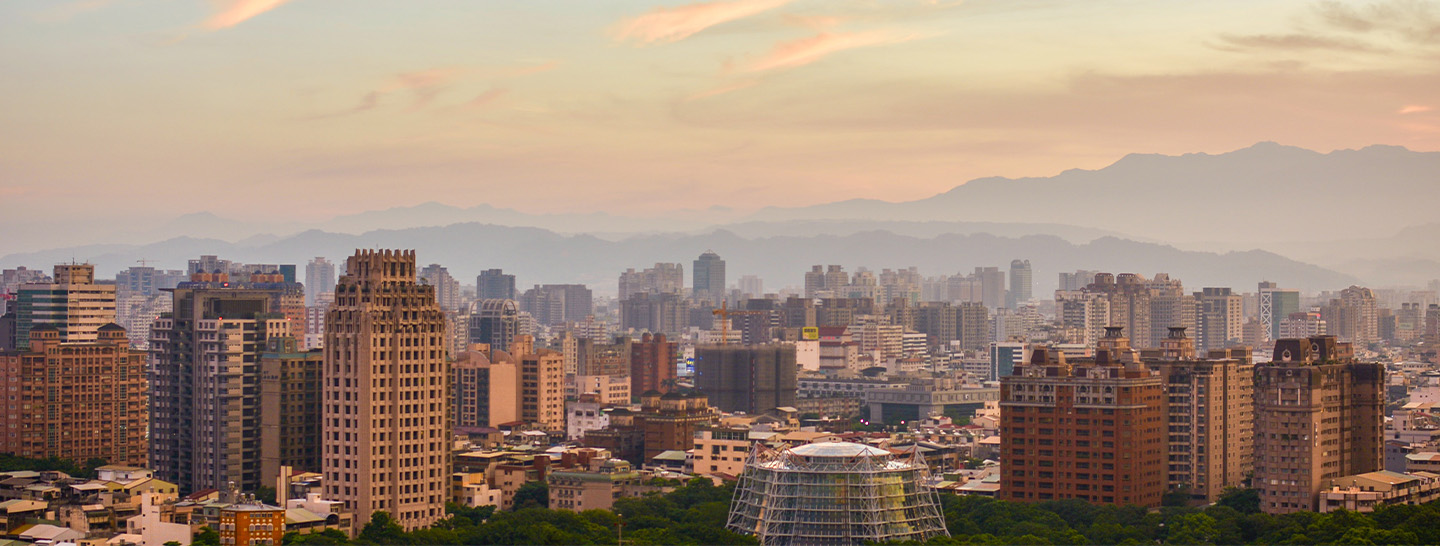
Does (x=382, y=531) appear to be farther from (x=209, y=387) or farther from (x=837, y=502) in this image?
(x=209, y=387)

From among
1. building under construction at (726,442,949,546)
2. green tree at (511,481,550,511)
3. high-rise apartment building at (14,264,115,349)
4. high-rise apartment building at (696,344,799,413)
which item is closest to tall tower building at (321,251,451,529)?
building under construction at (726,442,949,546)

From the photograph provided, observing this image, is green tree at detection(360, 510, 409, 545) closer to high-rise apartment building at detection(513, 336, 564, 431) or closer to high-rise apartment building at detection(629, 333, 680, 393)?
high-rise apartment building at detection(513, 336, 564, 431)

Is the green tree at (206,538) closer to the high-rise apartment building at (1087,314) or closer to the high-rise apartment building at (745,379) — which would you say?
the high-rise apartment building at (745,379)

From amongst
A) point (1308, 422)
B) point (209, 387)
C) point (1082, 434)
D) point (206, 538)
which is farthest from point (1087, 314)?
point (206, 538)

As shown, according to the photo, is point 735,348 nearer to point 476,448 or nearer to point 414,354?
point 476,448

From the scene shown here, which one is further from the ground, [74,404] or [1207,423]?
[74,404]

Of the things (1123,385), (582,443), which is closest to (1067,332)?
(582,443)
